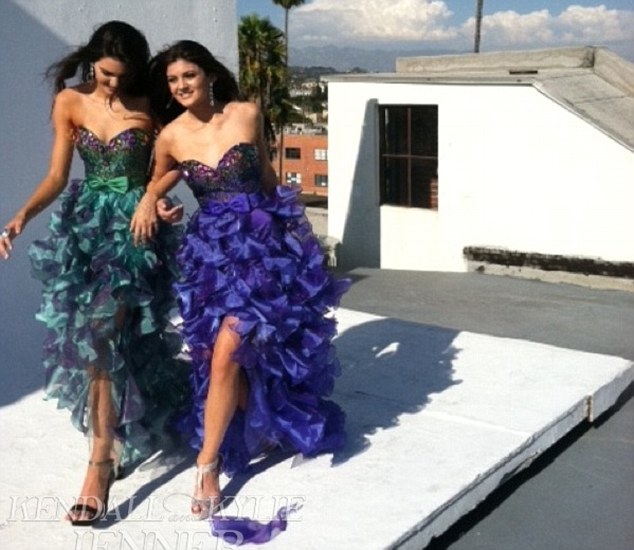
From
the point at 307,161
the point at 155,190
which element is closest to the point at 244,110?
the point at 155,190

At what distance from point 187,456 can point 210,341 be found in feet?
1.82

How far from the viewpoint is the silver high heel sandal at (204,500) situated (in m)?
2.67

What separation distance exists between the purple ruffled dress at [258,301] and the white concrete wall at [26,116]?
5.39 ft

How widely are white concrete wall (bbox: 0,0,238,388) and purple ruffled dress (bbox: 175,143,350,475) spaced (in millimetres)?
1642

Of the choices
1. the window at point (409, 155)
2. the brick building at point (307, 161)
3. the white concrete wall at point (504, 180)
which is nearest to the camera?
the white concrete wall at point (504, 180)

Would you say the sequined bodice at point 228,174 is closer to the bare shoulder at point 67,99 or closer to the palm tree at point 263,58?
the bare shoulder at point 67,99

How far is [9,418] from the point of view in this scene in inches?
136

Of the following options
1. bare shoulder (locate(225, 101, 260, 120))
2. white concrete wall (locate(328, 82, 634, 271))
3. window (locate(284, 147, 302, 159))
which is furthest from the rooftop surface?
window (locate(284, 147, 302, 159))

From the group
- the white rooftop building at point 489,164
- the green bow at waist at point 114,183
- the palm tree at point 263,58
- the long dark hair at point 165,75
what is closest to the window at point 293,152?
the palm tree at point 263,58

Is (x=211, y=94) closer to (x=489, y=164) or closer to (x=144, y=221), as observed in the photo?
(x=144, y=221)

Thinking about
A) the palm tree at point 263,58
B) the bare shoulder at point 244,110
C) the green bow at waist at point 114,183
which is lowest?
the green bow at waist at point 114,183

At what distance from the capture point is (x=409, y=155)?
966 centimetres

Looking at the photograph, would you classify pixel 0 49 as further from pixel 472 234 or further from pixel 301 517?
pixel 472 234

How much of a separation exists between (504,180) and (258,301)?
6127 mm
